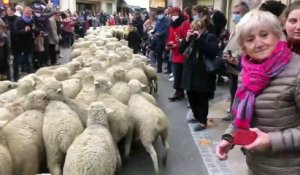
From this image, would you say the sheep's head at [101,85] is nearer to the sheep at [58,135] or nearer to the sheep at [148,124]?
the sheep at [148,124]

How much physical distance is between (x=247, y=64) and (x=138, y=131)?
276 cm

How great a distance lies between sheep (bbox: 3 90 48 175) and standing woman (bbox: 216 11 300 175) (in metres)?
1.95

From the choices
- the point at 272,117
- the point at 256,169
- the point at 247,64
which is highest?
the point at 247,64

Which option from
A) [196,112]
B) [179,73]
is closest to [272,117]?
[196,112]

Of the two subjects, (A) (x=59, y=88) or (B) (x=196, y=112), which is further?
(B) (x=196, y=112)

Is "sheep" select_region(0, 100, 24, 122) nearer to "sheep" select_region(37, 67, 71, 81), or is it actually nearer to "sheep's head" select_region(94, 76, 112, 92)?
"sheep's head" select_region(94, 76, 112, 92)

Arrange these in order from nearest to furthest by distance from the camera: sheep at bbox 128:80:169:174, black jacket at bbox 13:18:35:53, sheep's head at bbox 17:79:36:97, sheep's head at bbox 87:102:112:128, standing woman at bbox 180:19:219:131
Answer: sheep's head at bbox 87:102:112:128
sheep at bbox 128:80:169:174
sheep's head at bbox 17:79:36:97
standing woman at bbox 180:19:219:131
black jacket at bbox 13:18:35:53

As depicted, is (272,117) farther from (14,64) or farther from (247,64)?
(14,64)

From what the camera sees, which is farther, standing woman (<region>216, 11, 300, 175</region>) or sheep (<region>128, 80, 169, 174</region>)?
sheep (<region>128, 80, 169, 174</region>)

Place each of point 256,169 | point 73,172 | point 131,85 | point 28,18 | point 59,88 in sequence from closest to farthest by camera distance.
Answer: point 256,169 < point 73,172 < point 59,88 < point 131,85 < point 28,18

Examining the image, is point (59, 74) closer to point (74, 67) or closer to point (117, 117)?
point (74, 67)

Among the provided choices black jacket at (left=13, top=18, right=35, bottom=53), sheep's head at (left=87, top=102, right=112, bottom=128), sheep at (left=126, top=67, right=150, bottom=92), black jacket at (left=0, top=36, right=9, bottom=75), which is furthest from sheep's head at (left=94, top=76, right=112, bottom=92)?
black jacket at (left=13, top=18, right=35, bottom=53)

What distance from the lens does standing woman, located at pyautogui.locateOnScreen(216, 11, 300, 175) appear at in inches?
74.3

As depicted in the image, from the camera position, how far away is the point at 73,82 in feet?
18.0
